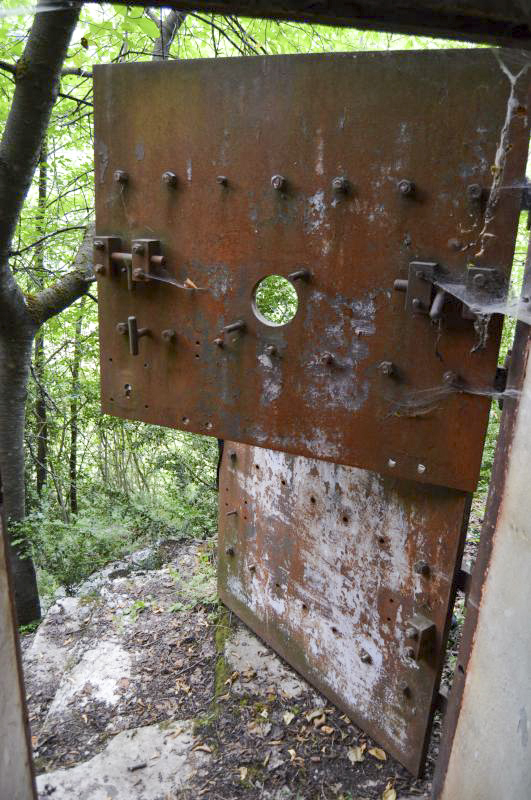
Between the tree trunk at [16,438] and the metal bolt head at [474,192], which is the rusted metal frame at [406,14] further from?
the tree trunk at [16,438]

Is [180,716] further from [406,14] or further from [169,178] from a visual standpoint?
[406,14]

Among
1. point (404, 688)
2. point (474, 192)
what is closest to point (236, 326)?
point (474, 192)

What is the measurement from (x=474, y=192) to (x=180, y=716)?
3000 mm

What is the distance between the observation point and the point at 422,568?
2279 millimetres

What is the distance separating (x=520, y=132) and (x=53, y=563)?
559 centimetres

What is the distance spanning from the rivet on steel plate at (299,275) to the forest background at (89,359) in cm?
118

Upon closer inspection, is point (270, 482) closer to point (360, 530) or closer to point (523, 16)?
point (360, 530)

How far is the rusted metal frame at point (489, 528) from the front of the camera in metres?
1.68

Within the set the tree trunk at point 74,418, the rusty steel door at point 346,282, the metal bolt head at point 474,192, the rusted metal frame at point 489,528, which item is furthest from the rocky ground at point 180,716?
the tree trunk at point 74,418

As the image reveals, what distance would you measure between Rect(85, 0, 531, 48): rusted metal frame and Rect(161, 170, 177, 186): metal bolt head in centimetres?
129

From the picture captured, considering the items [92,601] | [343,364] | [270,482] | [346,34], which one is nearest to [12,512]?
[92,601]

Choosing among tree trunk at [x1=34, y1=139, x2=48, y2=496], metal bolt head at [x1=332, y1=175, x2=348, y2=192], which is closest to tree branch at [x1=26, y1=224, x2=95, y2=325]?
tree trunk at [x1=34, y1=139, x2=48, y2=496]

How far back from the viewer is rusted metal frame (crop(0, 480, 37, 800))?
156 centimetres

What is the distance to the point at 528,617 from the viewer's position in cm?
156
